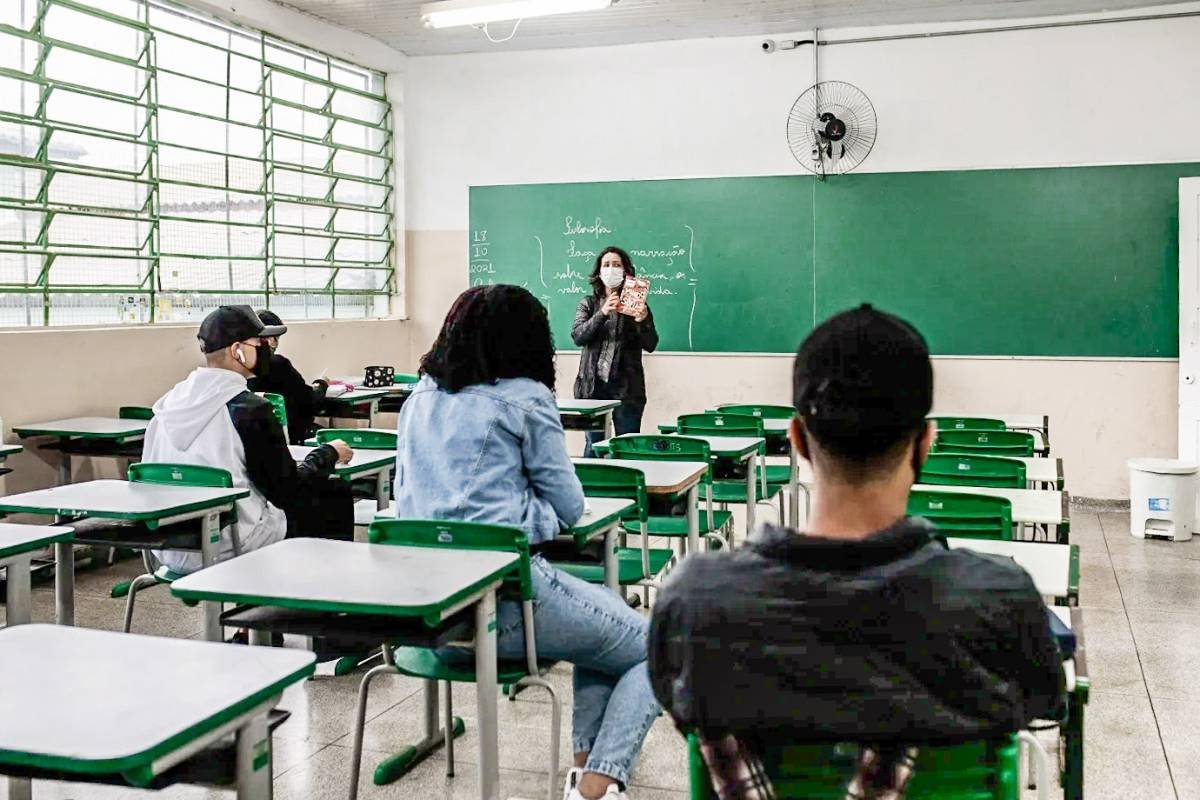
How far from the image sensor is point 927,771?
3.92ft

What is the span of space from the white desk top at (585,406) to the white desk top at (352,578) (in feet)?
10.8

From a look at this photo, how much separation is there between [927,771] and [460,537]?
1.30 metres

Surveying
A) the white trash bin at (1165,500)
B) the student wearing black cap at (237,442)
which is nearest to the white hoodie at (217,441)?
the student wearing black cap at (237,442)

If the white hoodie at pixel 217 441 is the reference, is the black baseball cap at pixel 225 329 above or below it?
above

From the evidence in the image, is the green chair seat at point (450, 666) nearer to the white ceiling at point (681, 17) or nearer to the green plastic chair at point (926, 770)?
the green plastic chair at point (926, 770)

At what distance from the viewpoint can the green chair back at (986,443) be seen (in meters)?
4.28

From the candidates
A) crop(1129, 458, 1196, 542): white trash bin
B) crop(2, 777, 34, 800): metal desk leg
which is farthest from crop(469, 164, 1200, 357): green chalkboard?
crop(2, 777, 34, 800): metal desk leg

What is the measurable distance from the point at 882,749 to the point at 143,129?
227 inches

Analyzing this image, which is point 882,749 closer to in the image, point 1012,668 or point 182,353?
point 1012,668

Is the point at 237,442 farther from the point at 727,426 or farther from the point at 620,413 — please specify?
the point at 620,413

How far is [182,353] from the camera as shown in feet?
19.8

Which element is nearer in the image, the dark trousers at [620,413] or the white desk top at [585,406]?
the white desk top at [585,406]

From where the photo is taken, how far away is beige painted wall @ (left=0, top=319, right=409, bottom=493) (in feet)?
16.5

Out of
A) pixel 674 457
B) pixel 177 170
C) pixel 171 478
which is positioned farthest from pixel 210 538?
pixel 177 170
